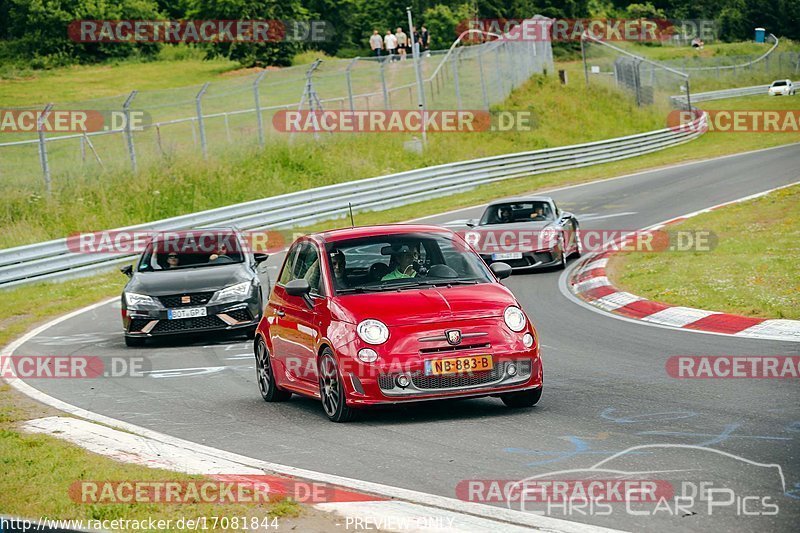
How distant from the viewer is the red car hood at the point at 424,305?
892 cm

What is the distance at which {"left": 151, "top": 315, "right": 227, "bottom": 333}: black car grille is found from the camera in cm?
1505

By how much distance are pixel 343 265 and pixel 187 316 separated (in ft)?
18.7

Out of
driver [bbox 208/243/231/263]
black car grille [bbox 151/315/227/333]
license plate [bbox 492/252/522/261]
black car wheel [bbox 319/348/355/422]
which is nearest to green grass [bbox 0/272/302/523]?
black car wheel [bbox 319/348/355/422]

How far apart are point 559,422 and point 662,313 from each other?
648cm

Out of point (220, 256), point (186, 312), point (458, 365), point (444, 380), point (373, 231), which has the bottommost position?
point (186, 312)

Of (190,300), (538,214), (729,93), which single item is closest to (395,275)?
(190,300)

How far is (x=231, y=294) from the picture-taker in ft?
49.7

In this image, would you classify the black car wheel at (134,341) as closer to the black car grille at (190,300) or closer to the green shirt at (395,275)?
the black car grille at (190,300)

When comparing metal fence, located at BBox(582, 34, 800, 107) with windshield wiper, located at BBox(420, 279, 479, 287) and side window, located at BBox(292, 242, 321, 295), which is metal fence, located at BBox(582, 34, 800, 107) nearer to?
side window, located at BBox(292, 242, 321, 295)

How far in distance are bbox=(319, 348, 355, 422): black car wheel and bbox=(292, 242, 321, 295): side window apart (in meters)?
0.75

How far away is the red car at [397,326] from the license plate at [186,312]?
467 centimetres

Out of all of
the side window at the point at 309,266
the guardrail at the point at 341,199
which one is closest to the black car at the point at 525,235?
the guardrail at the point at 341,199

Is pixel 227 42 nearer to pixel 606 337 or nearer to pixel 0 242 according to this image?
pixel 0 242

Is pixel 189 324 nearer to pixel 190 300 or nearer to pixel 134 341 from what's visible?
pixel 190 300
